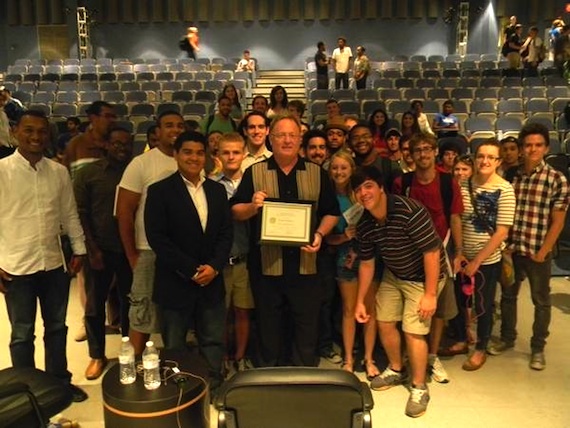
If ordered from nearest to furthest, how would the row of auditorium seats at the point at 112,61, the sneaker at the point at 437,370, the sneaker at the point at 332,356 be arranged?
the sneaker at the point at 437,370
the sneaker at the point at 332,356
the row of auditorium seats at the point at 112,61

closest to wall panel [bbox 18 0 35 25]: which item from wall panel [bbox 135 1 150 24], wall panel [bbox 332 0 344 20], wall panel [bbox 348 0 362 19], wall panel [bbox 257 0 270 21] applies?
wall panel [bbox 135 1 150 24]

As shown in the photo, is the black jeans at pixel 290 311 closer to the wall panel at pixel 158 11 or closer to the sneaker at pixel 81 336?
the sneaker at pixel 81 336

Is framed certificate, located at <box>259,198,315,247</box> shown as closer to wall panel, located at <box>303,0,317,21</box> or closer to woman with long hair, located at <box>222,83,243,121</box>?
woman with long hair, located at <box>222,83,243,121</box>

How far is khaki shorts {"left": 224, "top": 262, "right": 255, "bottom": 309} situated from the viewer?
298 cm

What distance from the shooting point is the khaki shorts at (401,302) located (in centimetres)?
269

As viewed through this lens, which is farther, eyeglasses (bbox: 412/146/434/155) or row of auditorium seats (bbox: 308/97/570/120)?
row of auditorium seats (bbox: 308/97/570/120)

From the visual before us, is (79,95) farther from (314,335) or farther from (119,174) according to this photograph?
(314,335)

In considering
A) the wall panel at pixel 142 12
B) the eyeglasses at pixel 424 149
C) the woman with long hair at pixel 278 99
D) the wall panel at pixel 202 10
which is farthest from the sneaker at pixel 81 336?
the wall panel at pixel 142 12

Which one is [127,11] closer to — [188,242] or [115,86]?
[115,86]

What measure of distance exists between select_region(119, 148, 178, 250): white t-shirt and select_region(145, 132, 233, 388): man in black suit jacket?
0.76 ft

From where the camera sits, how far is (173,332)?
2.59 m

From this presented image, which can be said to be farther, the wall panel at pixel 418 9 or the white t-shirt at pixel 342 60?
the wall panel at pixel 418 9

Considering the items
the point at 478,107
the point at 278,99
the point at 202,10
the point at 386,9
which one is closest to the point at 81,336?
the point at 278,99

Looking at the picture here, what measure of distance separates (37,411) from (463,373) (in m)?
2.37
